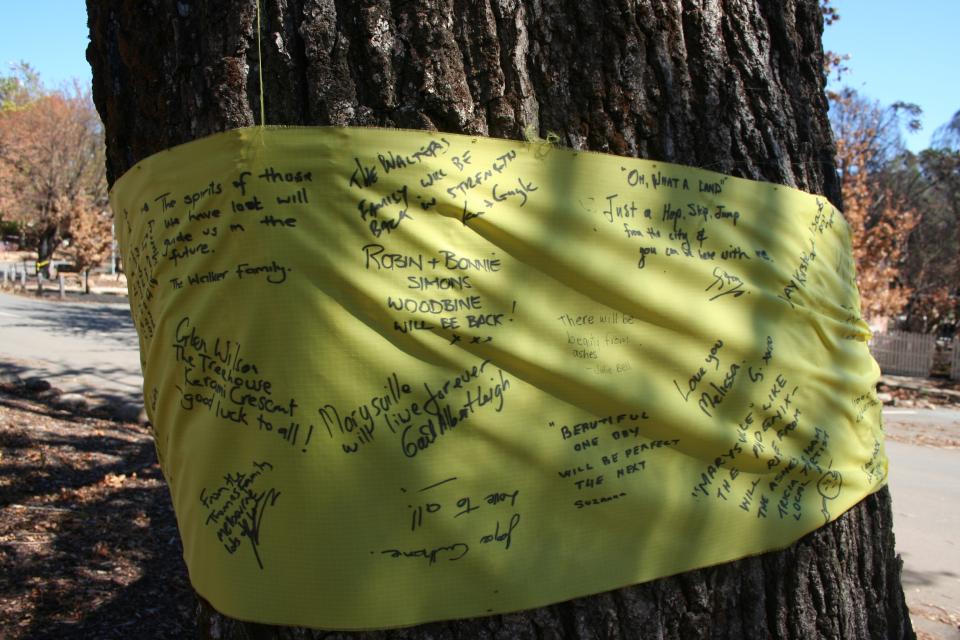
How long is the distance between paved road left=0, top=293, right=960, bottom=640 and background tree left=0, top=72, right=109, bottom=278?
14.4 m

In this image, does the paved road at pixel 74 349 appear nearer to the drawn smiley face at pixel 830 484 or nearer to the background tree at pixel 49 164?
the drawn smiley face at pixel 830 484

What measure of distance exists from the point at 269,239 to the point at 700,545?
118cm

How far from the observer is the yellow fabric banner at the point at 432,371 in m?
1.52

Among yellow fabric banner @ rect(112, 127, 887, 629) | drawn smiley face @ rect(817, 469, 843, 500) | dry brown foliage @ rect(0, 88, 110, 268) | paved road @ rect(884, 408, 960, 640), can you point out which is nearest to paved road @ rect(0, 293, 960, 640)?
paved road @ rect(884, 408, 960, 640)

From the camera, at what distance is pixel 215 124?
1656 mm

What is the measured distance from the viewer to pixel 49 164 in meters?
33.5

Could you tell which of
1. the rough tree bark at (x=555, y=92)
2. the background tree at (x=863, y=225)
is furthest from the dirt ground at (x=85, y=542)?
the background tree at (x=863, y=225)

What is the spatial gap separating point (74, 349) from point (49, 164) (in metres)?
24.8

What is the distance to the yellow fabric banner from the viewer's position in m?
1.52

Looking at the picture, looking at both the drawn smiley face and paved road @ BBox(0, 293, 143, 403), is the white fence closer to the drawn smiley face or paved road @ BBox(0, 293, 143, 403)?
paved road @ BBox(0, 293, 143, 403)

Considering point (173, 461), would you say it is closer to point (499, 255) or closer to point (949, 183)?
point (499, 255)

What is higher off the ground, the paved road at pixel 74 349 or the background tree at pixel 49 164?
the background tree at pixel 49 164

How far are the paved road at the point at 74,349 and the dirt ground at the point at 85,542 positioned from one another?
262 centimetres

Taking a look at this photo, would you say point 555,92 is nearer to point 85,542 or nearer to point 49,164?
point 85,542
